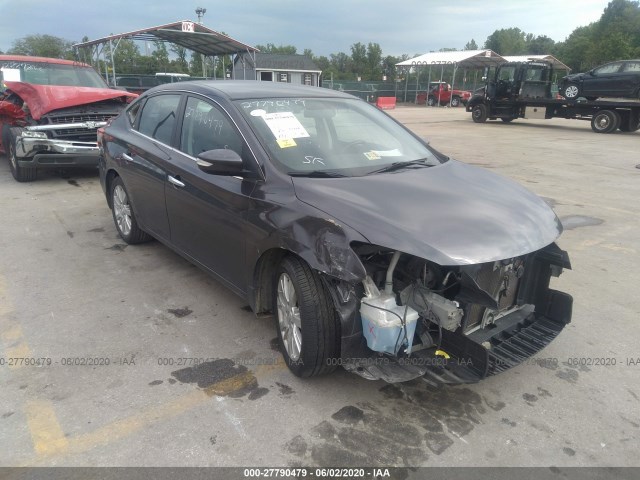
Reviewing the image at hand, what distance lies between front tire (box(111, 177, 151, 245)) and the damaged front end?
10.3 feet

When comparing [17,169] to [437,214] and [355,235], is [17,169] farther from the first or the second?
[437,214]

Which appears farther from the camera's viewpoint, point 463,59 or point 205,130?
point 463,59

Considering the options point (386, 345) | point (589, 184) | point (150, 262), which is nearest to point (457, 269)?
point (386, 345)

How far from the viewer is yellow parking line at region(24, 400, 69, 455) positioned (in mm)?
2441

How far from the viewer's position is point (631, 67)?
1794cm

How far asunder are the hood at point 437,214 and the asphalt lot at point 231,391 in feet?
3.19

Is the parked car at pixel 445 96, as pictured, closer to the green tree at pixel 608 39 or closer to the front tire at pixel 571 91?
the front tire at pixel 571 91

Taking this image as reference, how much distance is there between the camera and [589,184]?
29.6 feet

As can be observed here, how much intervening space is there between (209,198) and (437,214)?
65.6 inches

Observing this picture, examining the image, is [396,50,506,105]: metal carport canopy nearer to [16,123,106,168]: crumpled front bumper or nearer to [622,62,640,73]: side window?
[622,62,640,73]: side window

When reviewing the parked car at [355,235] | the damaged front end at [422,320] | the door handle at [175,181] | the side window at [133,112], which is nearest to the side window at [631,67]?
the parked car at [355,235]

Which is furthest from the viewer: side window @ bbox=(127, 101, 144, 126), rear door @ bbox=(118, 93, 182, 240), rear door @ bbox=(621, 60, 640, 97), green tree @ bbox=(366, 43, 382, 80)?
green tree @ bbox=(366, 43, 382, 80)

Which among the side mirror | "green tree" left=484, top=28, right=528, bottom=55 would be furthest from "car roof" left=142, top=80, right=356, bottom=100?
"green tree" left=484, top=28, right=528, bottom=55

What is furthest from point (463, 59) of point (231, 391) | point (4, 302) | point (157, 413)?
point (157, 413)
